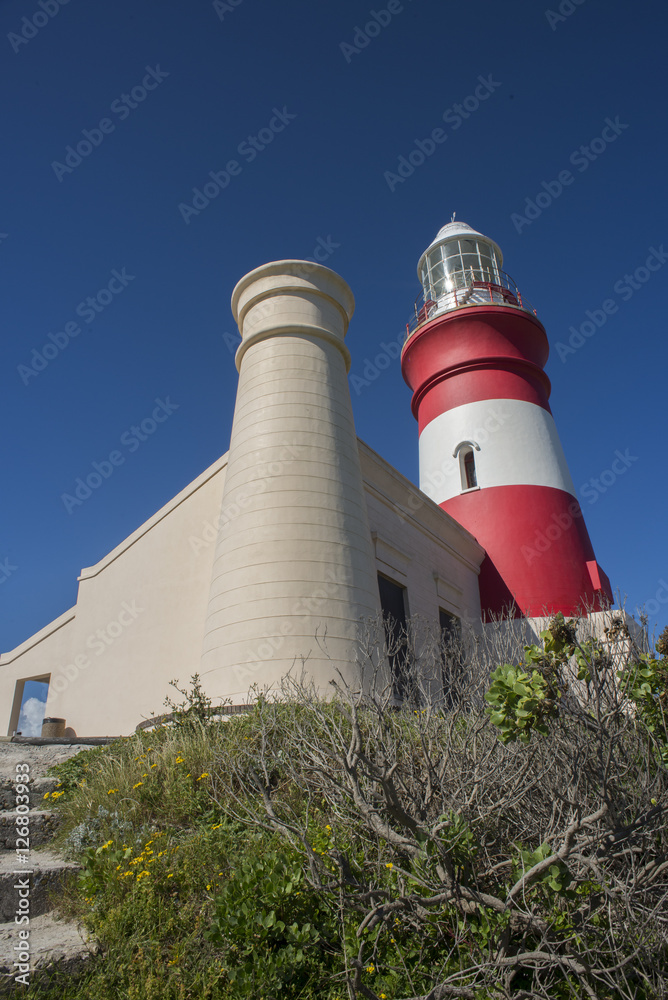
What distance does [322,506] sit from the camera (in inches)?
317

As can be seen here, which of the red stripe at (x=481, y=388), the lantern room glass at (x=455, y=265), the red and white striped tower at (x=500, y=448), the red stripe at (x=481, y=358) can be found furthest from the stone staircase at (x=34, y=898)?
the lantern room glass at (x=455, y=265)

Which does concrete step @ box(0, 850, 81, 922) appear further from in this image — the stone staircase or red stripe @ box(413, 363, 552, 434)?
red stripe @ box(413, 363, 552, 434)

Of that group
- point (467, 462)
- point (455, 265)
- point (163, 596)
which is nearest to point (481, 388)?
point (467, 462)

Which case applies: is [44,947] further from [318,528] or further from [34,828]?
[318,528]

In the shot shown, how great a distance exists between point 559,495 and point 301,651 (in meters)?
9.63

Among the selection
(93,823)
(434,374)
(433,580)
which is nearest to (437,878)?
(93,823)

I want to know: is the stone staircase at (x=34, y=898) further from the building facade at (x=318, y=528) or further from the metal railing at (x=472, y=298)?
the metal railing at (x=472, y=298)

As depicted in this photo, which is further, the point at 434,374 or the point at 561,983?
the point at 434,374

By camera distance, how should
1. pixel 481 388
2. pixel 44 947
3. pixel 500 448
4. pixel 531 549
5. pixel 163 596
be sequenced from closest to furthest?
pixel 44 947 < pixel 163 596 < pixel 531 549 < pixel 500 448 < pixel 481 388

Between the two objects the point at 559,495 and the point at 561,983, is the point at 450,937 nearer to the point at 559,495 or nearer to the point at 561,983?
the point at 561,983

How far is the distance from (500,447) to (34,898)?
42.7 ft

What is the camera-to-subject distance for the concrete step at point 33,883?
383 centimetres

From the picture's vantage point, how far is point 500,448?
1496cm

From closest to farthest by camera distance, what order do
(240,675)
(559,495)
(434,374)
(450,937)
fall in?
(450,937) → (240,675) → (559,495) → (434,374)
